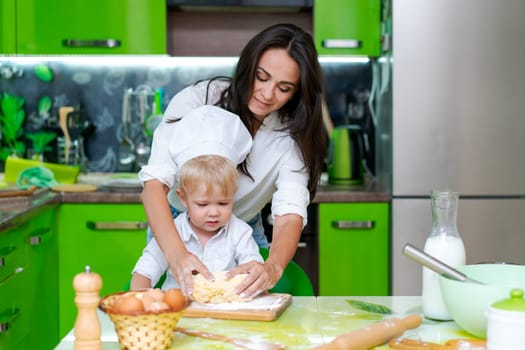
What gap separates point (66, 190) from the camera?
336 cm

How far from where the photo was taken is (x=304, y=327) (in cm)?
167

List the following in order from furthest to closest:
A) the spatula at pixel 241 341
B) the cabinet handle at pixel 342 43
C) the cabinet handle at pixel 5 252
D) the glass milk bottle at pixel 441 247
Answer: the cabinet handle at pixel 342 43 → the cabinet handle at pixel 5 252 → the glass milk bottle at pixel 441 247 → the spatula at pixel 241 341

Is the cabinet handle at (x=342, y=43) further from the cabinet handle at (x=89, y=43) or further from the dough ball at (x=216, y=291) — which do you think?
the dough ball at (x=216, y=291)

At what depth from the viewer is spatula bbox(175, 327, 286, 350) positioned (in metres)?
1.50

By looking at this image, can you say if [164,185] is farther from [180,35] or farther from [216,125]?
[180,35]

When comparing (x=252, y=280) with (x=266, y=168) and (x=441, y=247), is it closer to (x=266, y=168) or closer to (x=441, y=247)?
(x=441, y=247)

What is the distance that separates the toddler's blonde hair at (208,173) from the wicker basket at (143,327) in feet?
2.03

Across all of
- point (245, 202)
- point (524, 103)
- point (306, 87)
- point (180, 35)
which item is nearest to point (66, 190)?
point (180, 35)

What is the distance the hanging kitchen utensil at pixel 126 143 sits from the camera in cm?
390

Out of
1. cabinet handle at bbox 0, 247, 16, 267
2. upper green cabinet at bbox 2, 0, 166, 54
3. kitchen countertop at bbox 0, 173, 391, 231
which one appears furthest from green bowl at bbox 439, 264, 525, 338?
upper green cabinet at bbox 2, 0, 166, 54

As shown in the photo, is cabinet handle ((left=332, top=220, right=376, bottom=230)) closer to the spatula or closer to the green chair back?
the green chair back

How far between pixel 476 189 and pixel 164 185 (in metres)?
1.55

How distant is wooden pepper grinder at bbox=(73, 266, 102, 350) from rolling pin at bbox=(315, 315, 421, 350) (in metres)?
0.35

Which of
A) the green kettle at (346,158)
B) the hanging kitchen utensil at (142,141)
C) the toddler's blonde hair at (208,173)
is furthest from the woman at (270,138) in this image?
the hanging kitchen utensil at (142,141)
